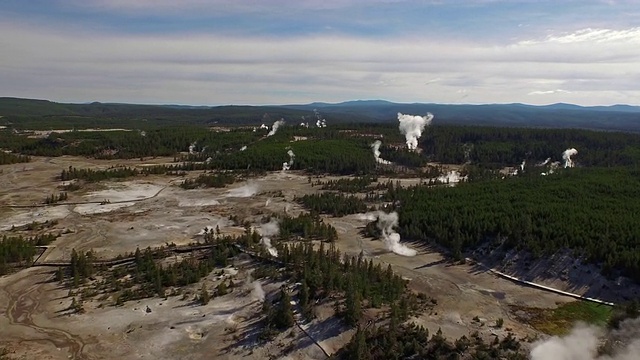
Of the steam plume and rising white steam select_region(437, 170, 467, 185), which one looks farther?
the steam plume

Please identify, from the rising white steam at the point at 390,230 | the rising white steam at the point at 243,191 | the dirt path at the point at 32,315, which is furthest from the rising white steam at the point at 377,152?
the dirt path at the point at 32,315

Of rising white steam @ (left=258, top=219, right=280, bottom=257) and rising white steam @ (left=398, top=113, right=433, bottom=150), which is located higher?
rising white steam @ (left=398, top=113, right=433, bottom=150)

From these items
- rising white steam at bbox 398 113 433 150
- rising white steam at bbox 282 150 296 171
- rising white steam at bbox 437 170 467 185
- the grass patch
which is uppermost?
rising white steam at bbox 398 113 433 150

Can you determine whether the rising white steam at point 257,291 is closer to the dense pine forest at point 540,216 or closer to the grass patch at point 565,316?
the grass patch at point 565,316

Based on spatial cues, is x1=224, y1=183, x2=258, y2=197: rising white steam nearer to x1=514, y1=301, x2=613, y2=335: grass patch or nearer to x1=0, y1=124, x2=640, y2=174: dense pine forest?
x1=0, y1=124, x2=640, y2=174: dense pine forest

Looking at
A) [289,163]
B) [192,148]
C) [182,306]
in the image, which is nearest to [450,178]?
[289,163]

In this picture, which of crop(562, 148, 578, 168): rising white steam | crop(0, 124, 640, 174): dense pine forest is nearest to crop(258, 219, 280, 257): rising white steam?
crop(0, 124, 640, 174): dense pine forest
